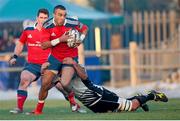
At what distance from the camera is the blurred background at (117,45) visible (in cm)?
2998

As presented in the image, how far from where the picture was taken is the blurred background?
→ 29984mm

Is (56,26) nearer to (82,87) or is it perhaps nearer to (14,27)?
(82,87)

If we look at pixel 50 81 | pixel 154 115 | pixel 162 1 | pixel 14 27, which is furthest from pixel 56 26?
pixel 162 1

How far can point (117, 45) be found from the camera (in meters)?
38.4

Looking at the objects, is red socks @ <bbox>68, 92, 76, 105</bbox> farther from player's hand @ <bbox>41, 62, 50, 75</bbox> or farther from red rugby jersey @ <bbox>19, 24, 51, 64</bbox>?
red rugby jersey @ <bbox>19, 24, 51, 64</bbox>

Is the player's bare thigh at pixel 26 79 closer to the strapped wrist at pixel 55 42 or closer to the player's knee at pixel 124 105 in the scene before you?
the strapped wrist at pixel 55 42

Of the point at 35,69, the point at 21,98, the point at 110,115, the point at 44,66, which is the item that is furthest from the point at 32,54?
the point at 110,115

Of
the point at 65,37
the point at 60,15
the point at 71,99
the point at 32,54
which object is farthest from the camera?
the point at 32,54

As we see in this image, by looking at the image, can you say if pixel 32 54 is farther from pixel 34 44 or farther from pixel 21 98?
pixel 21 98

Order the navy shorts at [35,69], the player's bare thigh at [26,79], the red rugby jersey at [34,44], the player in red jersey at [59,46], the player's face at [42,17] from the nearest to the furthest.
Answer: the player in red jersey at [59,46], the player's bare thigh at [26,79], the navy shorts at [35,69], the player's face at [42,17], the red rugby jersey at [34,44]

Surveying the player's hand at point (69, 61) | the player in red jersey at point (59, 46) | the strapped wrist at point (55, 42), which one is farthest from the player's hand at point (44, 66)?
the strapped wrist at point (55, 42)

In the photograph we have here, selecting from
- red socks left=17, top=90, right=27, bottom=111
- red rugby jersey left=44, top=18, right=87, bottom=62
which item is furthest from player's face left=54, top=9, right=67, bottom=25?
red socks left=17, top=90, right=27, bottom=111

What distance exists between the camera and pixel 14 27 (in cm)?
3469

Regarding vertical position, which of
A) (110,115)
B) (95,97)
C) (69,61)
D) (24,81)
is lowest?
(110,115)
